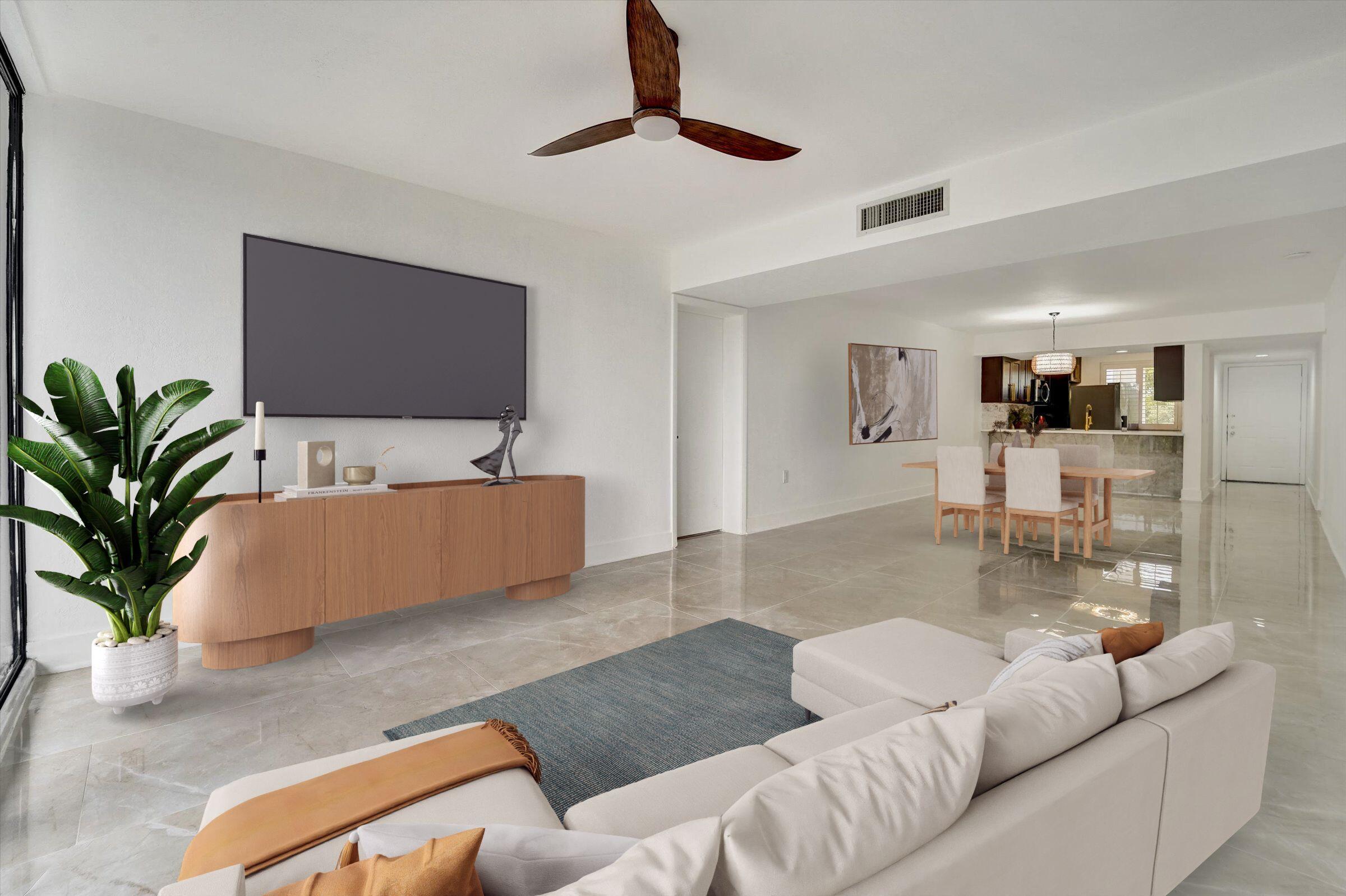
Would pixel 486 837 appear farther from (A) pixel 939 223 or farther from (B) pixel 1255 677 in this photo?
(A) pixel 939 223

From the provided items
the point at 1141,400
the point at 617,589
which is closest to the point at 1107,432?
the point at 1141,400

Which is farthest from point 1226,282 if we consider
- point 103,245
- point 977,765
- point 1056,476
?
point 103,245

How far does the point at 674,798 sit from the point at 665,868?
0.60 metres

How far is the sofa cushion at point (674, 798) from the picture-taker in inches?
45.9

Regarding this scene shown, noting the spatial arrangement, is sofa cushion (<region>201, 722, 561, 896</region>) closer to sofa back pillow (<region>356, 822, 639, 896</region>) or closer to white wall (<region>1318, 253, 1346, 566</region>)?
sofa back pillow (<region>356, 822, 639, 896</region>)

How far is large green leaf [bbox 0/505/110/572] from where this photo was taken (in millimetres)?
2240

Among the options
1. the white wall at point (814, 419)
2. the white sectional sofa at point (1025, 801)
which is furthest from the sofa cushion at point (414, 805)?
the white wall at point (814, 419)

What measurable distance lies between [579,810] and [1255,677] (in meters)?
1.63

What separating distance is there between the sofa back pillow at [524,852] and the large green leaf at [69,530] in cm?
229

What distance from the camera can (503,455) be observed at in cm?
412

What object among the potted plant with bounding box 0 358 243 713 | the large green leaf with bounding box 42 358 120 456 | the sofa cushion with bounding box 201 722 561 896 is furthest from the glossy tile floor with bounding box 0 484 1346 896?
the large green leaf with bounding box 42 358 120 456

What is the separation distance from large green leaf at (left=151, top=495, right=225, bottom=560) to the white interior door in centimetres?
389

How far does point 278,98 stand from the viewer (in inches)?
116

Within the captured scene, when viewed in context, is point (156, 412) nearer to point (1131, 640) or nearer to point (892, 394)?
point (1131, 640)
